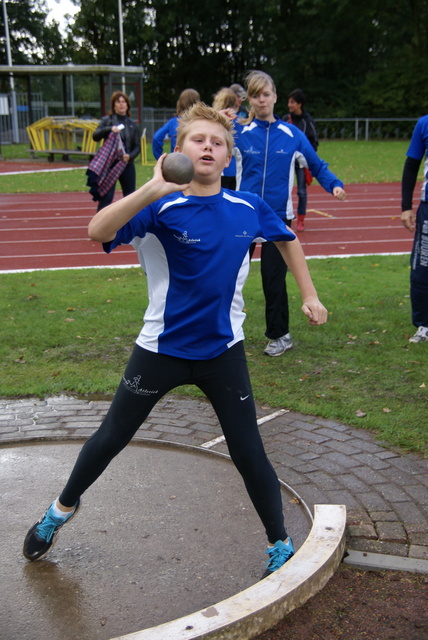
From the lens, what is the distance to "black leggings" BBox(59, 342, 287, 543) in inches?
119

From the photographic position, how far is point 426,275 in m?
6.52

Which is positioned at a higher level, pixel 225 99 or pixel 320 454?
pixel 225 99

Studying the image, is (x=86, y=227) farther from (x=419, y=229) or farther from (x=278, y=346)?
(x=419, y=229)

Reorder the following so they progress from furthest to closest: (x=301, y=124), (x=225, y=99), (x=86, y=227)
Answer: (x=86, y=227) < (x=301, y=124) < (x=225, y=99)

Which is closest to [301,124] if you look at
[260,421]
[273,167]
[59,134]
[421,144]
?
[421,144]

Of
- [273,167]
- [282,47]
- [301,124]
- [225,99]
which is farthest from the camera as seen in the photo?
[282,47]

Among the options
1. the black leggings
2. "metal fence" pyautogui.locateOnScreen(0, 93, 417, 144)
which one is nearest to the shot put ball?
the black leggings

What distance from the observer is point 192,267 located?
115 inches

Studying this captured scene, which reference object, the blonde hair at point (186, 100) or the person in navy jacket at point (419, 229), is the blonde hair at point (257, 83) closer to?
the person in navy jacket at point (419, 229)

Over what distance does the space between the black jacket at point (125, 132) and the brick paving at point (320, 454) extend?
6.67 meters

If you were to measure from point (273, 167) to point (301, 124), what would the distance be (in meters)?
6.18

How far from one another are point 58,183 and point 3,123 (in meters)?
16.7

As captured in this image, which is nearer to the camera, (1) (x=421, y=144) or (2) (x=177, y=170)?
(2) (x=177, y=170)

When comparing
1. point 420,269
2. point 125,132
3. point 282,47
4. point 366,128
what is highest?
point 282,47
